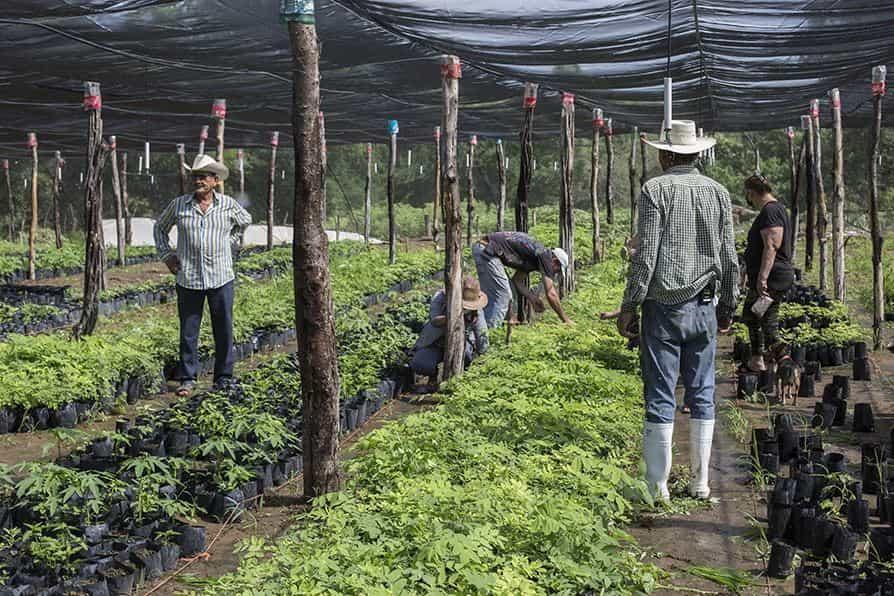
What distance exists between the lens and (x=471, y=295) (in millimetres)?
8906

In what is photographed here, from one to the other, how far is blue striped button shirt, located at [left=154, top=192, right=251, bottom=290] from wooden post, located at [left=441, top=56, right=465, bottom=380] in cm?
174

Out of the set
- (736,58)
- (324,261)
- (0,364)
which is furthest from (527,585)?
(736,58)

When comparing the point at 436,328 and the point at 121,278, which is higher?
the point at 436,328

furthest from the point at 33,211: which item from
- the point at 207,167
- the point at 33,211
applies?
the point at 207,167

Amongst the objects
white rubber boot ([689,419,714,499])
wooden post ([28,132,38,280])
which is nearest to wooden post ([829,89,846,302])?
white rubber boot ([689,419,714,499])

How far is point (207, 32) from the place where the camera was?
8570 millimetres

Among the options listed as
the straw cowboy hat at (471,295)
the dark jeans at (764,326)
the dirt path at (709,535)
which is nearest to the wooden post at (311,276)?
the dirt path at (709,535)

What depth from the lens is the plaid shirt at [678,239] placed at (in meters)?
5.00

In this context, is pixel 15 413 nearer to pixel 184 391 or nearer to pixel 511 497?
pixel 184 391

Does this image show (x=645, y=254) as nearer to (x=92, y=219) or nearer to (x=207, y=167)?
Result: (x=207, y=167)

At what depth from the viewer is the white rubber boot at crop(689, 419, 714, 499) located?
5.09m

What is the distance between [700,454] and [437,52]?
524 centimetres

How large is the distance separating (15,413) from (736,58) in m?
6.79

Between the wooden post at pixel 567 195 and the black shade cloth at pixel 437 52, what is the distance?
43cm
